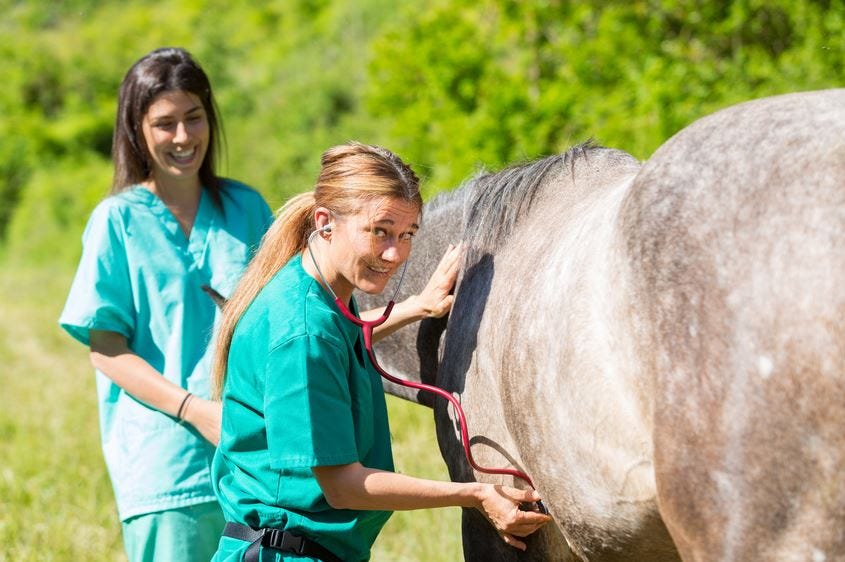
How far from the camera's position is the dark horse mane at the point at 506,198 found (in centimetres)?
277

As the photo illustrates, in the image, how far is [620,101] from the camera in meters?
8.78

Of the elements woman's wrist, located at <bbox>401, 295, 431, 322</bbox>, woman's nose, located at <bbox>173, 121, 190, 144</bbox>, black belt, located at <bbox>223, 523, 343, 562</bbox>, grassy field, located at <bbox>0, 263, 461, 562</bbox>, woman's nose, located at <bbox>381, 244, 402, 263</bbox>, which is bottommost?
grassy field, located at <bbox>0, 263, 461, 562</bbox>

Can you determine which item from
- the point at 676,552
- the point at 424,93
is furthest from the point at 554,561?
the point at 424,93

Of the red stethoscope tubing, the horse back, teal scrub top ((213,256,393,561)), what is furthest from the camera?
the red stethoscope tubing

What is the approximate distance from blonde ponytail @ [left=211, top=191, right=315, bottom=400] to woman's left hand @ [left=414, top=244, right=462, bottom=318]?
554 mm

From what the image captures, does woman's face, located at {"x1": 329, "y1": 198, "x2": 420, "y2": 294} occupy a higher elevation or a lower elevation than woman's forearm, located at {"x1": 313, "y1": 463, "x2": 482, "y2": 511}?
higher

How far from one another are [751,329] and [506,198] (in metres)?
1.22

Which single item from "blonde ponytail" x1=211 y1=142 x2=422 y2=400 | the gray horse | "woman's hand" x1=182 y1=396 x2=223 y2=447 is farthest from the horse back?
"woman's hand" x1=182 y1=396 x2=223 y2=447

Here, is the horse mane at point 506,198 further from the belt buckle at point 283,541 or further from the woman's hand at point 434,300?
the belt buckle at point 283,541

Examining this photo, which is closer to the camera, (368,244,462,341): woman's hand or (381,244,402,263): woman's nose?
(381,244,402,263): woman's nose

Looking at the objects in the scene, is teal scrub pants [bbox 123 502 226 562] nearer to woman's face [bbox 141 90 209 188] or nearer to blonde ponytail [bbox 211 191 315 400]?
blonde ponytail [bbox 211 191 315 400]

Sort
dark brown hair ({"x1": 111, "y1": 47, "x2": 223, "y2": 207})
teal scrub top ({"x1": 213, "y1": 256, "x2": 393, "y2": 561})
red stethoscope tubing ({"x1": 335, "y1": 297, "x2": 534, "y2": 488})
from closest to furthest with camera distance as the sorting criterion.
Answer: teal scrub top ({"x1": 213, "y1": 256, "x2": 393, "y2": 561})
red stethoscope tubing ({"x1": 335, "y1": 297, "x2": 534, "y2": 488})
dark brown hair ({"x1": 111, "y1": 47, "x2": 223, "y2": 207})

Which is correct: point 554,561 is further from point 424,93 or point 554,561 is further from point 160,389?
point 424,93

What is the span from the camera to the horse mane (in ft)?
9.10
